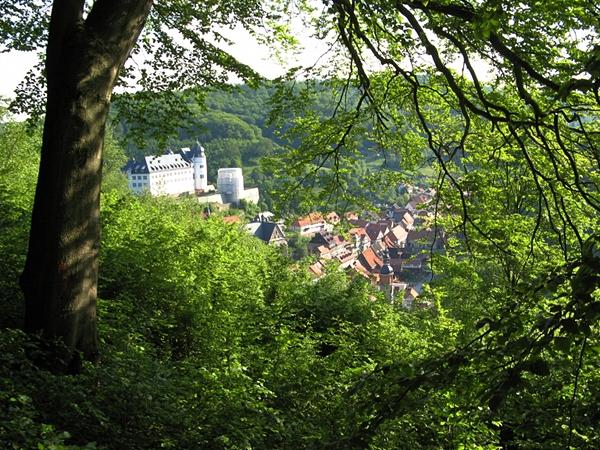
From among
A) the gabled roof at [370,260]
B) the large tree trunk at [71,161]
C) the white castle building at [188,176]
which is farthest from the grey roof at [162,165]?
the large tree trunk at [71,161]

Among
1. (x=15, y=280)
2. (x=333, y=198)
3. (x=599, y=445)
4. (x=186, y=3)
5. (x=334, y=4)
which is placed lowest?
(x=599, y=445)

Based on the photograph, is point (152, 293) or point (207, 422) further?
point (152, 293)

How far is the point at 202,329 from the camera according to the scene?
7281 millimetres

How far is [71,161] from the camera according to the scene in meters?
4.42

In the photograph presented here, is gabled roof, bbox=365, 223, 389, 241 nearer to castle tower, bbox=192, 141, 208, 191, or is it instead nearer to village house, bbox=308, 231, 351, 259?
village house, bbox=308, 231, 351, 259

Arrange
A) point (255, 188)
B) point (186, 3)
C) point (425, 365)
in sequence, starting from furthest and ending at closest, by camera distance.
A: point (255, 188) → point (186, 3) → point (425, 365)

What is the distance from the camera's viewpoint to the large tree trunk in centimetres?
440

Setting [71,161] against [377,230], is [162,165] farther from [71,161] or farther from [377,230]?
[71,161]

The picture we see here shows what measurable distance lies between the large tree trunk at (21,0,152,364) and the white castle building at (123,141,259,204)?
329 ft

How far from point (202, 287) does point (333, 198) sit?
89.7 inches

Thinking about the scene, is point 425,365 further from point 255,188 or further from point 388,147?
point 255,188

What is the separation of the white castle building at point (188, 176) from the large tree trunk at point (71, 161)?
10016cm

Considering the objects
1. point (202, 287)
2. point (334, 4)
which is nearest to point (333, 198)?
point (202, 287)

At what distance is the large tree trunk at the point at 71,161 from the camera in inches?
173
